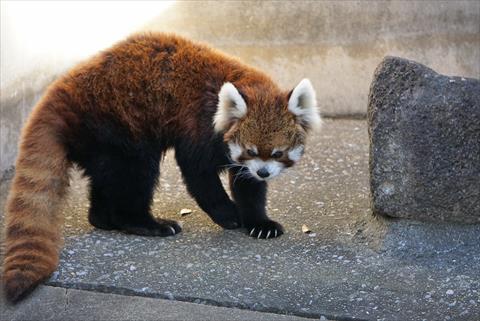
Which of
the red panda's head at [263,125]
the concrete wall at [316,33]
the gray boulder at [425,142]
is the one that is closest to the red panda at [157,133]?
the red panda's head at [263,125]

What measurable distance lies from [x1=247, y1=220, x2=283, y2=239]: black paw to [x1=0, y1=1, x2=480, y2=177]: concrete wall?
7.15ft

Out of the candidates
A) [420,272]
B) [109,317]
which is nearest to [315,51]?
[420,272]

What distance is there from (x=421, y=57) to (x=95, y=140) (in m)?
3.01

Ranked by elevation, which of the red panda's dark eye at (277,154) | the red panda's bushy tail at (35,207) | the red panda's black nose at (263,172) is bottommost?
the red panda's bushy tail at (35,207)

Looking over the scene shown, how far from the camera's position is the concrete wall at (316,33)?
6.43 metres

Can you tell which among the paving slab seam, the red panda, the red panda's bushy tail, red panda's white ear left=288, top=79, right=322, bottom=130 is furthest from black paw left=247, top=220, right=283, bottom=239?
the red panda's bushy tail

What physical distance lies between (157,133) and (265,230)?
800mm

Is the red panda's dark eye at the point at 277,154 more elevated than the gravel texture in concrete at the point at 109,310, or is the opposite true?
the red panda's dark eye at the point at 277,154

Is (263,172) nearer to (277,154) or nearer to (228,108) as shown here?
(277,154)

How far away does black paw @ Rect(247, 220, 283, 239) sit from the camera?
4707 millimetres

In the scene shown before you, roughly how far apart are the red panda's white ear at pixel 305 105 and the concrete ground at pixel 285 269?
628 mm

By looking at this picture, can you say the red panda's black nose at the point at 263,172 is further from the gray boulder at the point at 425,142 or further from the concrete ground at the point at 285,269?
the gray boulder at the point at 425,142

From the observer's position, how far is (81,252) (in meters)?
4.46

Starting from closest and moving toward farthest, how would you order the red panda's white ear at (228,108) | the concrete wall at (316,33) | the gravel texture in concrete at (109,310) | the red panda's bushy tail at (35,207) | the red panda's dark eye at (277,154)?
the gravel texture in concrete at (109,310)
the red panda's bushy tail at (35,207)
the red panda's white ear at (228,108)
the red panda's dark eye at (277,154)
the concrete wall at (316,33)
